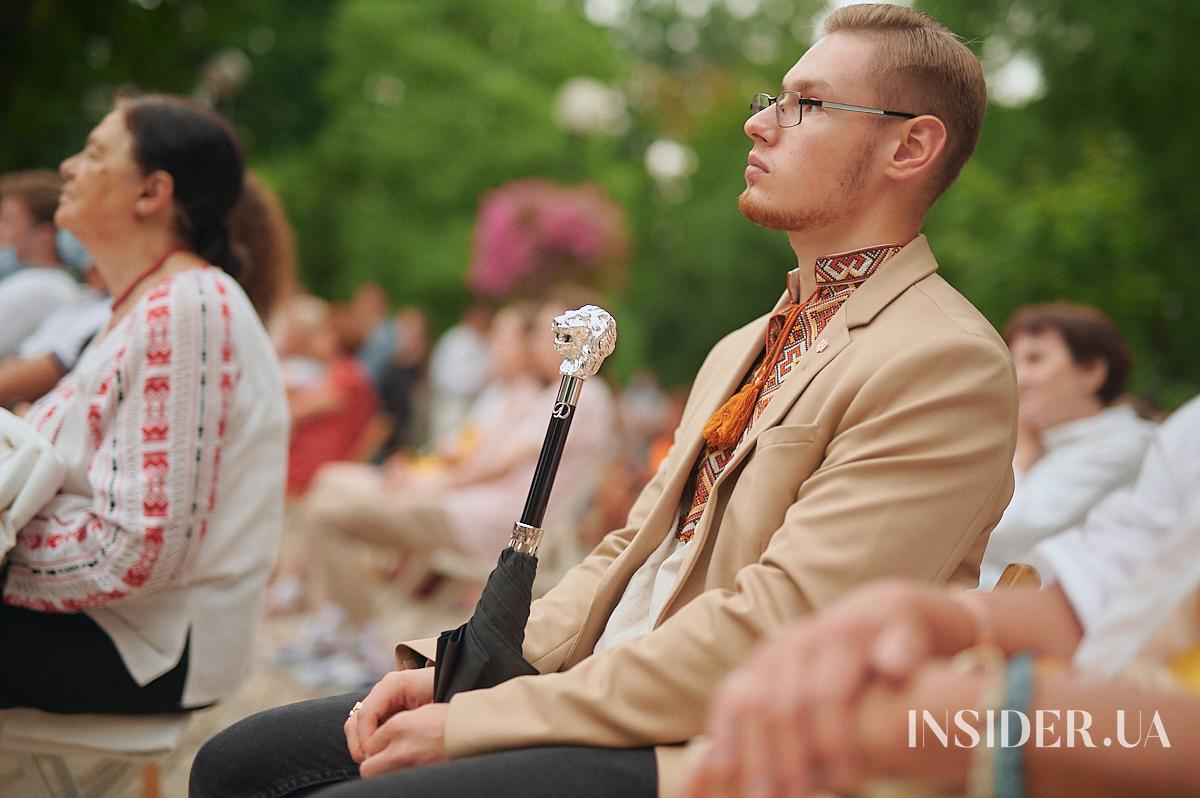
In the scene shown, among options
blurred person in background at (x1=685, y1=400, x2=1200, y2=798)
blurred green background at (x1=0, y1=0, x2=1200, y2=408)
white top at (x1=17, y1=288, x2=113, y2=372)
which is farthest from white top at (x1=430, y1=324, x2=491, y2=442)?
blurred person in background at (x1=685, y1=400, x2=1200, y2=798)

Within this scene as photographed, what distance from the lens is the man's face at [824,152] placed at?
211 centimetres

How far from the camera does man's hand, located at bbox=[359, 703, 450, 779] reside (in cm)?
182

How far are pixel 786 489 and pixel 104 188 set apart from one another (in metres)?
Answer: 1.99

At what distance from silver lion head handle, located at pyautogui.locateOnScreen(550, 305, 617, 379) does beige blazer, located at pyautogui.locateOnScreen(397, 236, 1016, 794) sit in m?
0.32

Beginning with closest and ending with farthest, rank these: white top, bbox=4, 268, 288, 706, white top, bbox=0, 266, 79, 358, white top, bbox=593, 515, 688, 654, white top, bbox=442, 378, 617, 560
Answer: white top, bbox=593, 515, 688, 654 → white top, bbox=4, 268, 288, 706 → white top, bbox=0, 266, 79, 358 → white top, bbox=442, 378, 617, 560

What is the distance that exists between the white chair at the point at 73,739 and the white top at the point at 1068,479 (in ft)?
7.39

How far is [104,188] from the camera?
2.93m

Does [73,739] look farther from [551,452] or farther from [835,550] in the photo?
[835,550]

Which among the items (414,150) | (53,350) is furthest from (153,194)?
(414,150)

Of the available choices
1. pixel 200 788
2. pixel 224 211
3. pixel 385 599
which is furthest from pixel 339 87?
pixel 200 788

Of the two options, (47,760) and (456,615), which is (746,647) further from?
(456,615)

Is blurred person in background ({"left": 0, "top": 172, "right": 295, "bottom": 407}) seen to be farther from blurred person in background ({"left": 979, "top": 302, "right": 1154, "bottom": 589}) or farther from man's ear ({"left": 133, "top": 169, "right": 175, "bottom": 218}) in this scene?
blurred person in background ({"left": 979, "top": 302, "right": 1154, "bottom": 589})

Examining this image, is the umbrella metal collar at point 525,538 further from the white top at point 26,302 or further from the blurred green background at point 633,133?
the white top at point 26,302

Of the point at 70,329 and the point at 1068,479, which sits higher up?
the point at 70,329
